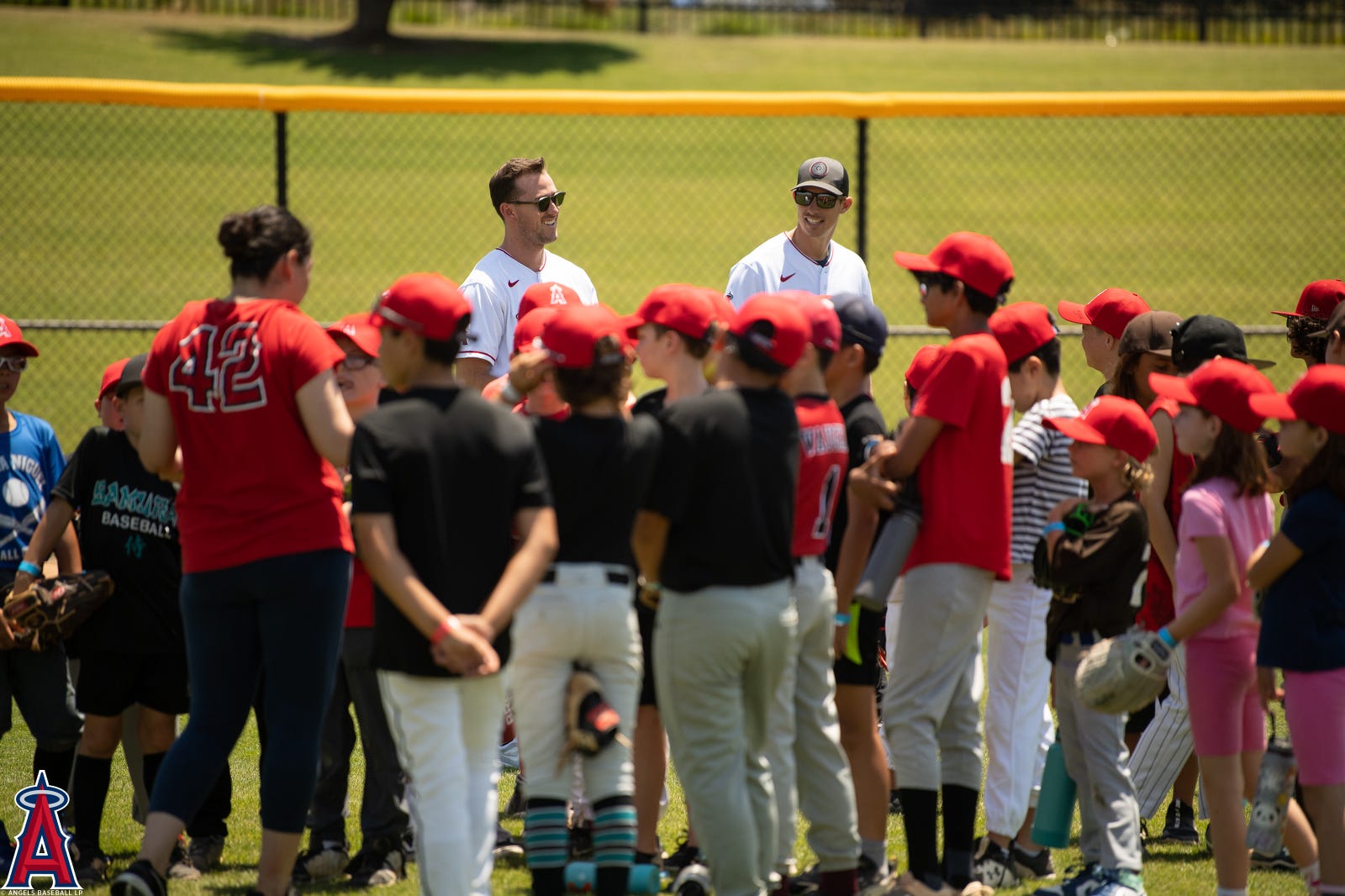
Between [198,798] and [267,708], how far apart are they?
0.33 meters

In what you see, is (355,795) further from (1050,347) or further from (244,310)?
(1050,347)

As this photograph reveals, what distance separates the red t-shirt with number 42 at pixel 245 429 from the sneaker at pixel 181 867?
4.23 ft

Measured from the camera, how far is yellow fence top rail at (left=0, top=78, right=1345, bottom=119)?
8992 millimetres

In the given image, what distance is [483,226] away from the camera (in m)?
18.4

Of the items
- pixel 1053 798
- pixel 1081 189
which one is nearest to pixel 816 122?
pixel 1081 189

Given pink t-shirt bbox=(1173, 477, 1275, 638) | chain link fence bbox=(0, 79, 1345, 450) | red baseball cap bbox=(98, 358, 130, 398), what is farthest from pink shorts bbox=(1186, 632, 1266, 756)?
chain link fence bbox=(0, 79, 1345, 450)

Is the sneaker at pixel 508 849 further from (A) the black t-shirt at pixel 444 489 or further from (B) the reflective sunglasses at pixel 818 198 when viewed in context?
(B) the reflective sunglasses at pixel 818 198

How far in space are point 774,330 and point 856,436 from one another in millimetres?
780

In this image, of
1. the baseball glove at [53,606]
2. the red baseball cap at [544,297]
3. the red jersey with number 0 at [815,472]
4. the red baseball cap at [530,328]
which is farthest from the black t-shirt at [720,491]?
the baseball glove at [53,606]

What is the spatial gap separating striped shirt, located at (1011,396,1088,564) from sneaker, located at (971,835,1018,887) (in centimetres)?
102

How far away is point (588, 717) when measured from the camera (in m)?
3.71

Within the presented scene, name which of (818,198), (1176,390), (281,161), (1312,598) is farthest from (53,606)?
(281,161)

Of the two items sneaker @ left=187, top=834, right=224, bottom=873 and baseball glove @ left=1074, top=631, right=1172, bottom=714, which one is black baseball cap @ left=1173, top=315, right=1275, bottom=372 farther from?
sneaker @ left=187, top=834, right=224, bottom=873

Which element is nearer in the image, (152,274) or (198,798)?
(198,798)
